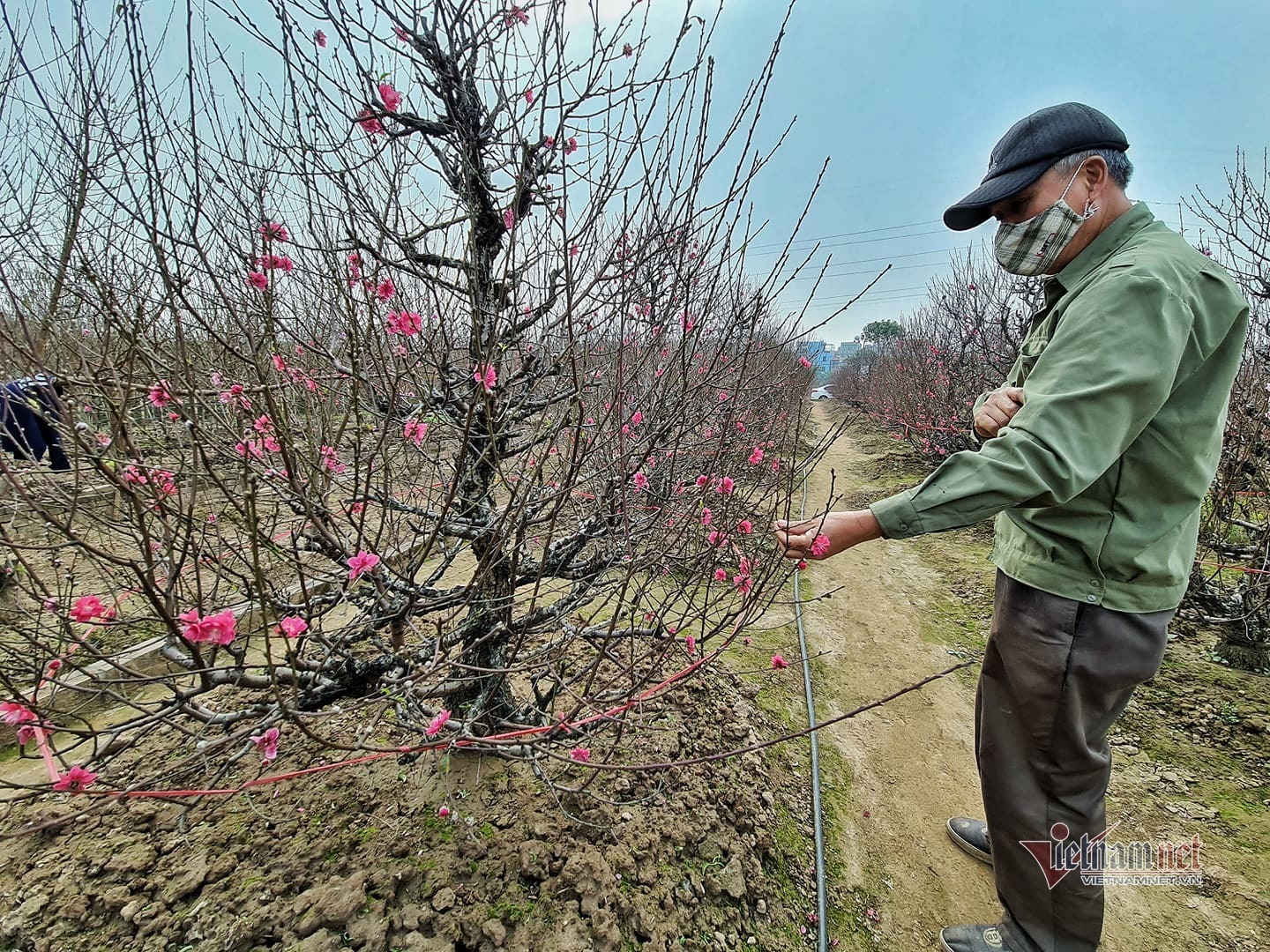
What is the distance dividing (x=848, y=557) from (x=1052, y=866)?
4.35m

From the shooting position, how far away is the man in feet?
3.50

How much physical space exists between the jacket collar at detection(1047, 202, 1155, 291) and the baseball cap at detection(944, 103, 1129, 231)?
0.18 m

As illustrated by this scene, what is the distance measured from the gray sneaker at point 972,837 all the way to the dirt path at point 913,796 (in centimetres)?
4

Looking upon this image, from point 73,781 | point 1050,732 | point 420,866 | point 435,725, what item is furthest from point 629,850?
point 73,781

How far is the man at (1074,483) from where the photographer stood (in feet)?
3.50

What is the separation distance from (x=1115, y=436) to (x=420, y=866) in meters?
2.34

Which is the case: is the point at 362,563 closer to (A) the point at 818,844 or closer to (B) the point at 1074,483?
(B) the point at 1074,483

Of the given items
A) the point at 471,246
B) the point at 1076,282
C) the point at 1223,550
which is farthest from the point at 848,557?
the point at 471,246

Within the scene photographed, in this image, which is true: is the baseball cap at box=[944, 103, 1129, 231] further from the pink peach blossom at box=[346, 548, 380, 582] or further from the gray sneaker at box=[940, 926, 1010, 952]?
the gray sneaker at box=[940, 926, 1010, 952]

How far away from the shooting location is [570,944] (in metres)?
1.62

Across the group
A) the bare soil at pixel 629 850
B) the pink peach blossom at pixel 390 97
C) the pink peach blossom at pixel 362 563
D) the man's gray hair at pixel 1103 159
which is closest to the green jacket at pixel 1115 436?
the man's gray hair at pixel 1103 159

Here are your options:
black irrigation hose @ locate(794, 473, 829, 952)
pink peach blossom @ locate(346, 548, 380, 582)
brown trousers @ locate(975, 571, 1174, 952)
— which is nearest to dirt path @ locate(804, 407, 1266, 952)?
black irrigation hose @ locate(794, 473, 829, 952)

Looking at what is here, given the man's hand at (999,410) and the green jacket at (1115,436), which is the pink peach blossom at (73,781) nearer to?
the green jacket at (1115,436)

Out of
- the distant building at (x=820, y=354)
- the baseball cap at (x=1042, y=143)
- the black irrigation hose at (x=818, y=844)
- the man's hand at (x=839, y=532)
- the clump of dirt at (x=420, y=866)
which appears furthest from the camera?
the distant building at (x=820, y=354)
